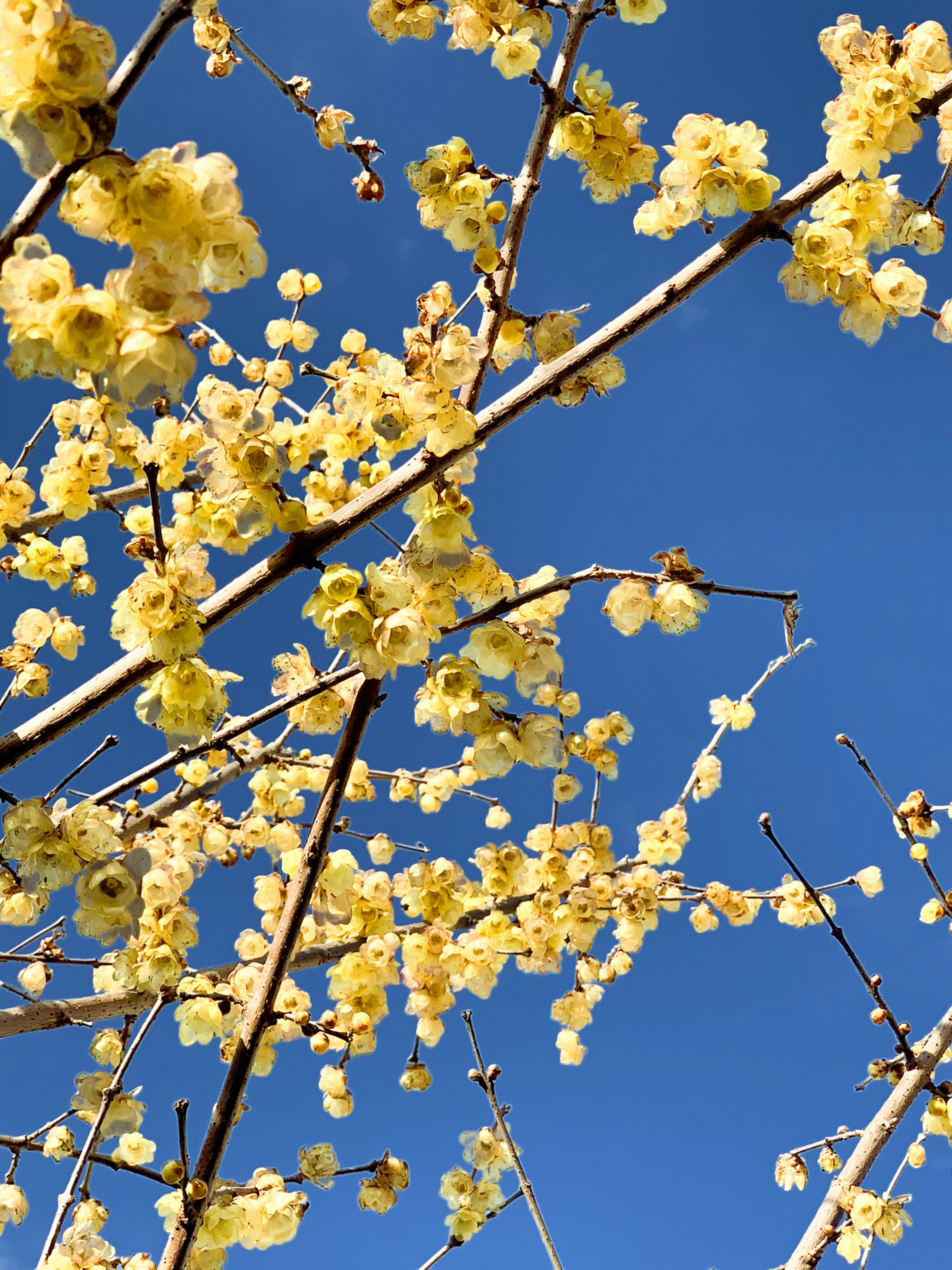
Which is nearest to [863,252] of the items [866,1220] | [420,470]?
[420,470]

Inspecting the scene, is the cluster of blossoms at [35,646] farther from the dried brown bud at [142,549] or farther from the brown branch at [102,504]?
the dried brown bud at [142,549]

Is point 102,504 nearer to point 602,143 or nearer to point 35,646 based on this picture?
point 35,646

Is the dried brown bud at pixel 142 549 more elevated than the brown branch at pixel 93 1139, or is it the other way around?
the dried brown bud at pixel 142 549

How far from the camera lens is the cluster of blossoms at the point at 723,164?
6.94 feet

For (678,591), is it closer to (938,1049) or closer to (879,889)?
(938,1049)

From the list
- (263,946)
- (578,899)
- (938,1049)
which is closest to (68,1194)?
(263,946)

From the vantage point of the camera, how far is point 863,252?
2221 millimetres

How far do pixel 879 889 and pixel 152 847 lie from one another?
3650mm

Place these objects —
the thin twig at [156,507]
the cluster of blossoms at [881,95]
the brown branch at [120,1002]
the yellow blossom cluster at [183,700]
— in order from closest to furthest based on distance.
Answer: the thin twig at [156,507] < the yellow blossom cluster at [183,700] < the cluster of blossoms at [881,95] < the brown branch at [120,1002]

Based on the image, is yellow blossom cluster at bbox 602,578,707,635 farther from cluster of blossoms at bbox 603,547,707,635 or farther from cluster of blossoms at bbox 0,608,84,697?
cluster of blossoms at bbox 0,608,84,697

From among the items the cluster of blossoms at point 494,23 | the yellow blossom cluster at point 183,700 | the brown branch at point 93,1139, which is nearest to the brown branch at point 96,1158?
the brown branch at point 93,1139

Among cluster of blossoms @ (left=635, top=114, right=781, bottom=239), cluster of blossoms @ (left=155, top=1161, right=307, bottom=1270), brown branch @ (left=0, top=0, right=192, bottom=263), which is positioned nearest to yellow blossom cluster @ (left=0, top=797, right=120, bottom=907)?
cluster of blossoms @ (left=155, top=1161, right=307, bottom=1270)

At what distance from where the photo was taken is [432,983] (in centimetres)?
320

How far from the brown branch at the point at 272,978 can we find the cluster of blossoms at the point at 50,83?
139 cm
